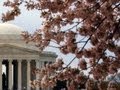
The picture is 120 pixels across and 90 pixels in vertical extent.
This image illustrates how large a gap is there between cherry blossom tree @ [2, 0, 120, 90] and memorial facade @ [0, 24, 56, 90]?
13775cm

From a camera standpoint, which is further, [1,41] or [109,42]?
[1,41]

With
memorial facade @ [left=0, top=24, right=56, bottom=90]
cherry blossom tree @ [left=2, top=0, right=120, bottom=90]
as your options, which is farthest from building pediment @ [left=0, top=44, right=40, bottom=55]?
cherry blossom tree @ [left=2, top=0, right=120, bottom=90]

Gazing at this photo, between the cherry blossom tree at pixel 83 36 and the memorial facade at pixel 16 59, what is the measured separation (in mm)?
137751

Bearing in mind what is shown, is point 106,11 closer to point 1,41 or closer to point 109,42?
point 109,42

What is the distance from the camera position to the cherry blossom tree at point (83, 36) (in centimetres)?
1844

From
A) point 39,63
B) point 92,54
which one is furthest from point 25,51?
point 92,54

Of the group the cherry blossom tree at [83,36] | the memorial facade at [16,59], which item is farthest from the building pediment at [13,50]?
the cherry blossom tree at [83,36]

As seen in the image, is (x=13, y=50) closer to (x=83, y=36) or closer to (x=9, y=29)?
(x=9, y=29)

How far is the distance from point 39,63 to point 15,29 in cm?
1788

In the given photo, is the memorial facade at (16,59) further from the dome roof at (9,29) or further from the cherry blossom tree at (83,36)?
the cherry blossom tree at (83,36)

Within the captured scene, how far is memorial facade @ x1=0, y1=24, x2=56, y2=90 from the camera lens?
165m

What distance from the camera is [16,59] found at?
167 metres

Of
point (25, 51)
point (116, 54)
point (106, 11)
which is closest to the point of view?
point (106, 11)

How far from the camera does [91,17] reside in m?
18.4
